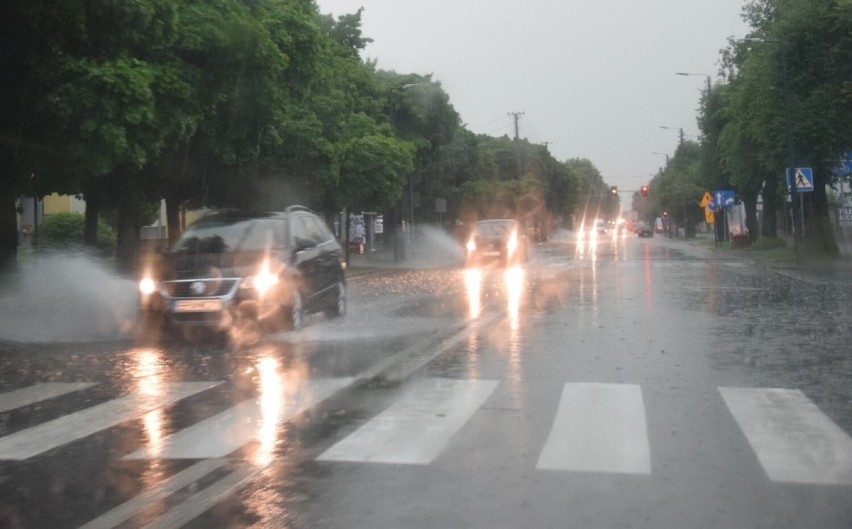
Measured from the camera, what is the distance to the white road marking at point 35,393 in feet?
30.3

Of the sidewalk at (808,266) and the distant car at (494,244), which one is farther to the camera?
the distant car at (494,244)

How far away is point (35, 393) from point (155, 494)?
440cm

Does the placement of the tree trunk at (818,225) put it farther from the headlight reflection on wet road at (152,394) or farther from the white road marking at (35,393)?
the white road marking at (35,393)

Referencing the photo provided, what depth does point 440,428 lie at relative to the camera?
25.3ft

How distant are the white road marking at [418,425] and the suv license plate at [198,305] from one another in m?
4.45

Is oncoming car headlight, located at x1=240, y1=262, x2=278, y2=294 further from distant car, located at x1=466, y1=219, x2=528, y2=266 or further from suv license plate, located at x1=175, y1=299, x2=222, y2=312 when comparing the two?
distant car, located at x1=466, y1=219, x2=528, y2=266

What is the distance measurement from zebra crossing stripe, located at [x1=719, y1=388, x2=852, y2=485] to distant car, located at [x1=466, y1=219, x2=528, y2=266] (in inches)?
1147

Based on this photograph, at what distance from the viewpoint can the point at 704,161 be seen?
55062 millimetres

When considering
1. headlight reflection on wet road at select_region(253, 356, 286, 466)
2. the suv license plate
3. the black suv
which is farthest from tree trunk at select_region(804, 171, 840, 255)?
headlight reflection on wet road at select_region(253, 356, 286, 466)

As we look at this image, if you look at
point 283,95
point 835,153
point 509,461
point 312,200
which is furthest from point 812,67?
point 509,461

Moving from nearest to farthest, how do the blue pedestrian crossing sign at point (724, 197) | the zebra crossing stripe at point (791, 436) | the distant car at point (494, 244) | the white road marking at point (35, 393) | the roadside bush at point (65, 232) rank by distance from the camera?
the zebra crossing stripe at point (791, 436)
the white road marking at point (35, 393)
the distant car at point (494, 244)
the roadside bush at point (65, 232)
the blue pedestrian crossing sign at point (724, 197)

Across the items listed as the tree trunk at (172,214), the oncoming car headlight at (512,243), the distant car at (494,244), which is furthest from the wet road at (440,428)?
the oncoming car headlight at (512,243)

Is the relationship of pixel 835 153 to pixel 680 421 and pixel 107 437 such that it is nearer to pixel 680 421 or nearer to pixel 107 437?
pixel 680 421

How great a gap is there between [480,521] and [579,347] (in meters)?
7.35
